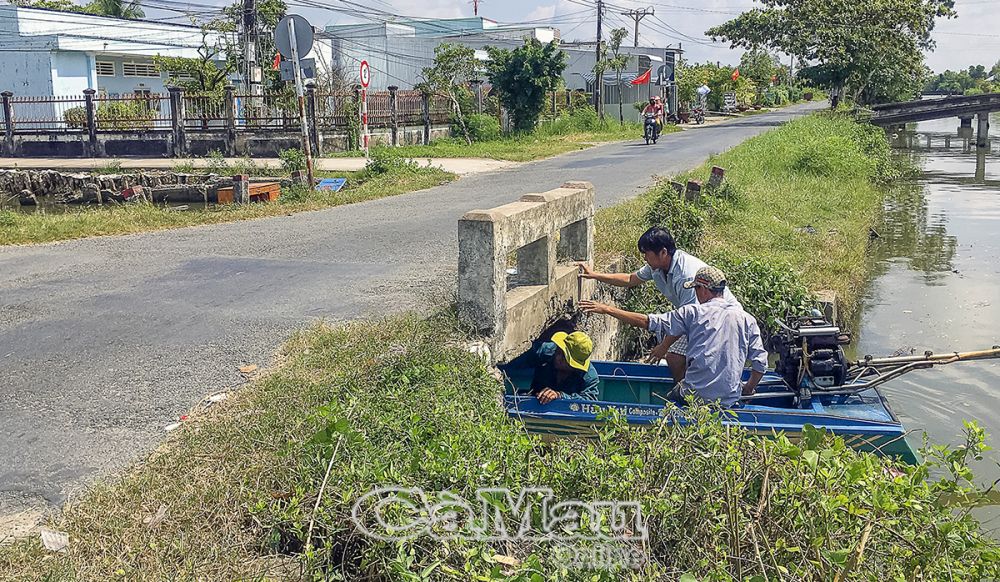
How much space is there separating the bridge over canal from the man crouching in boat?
108 ft

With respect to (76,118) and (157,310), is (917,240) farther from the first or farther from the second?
(76,118)

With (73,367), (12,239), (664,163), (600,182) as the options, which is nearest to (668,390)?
(73,367)

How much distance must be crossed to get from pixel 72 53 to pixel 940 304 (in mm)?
31692

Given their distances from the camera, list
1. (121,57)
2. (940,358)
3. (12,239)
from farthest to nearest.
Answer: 1. (121,57)
2. (12,239)
3. (940,358)

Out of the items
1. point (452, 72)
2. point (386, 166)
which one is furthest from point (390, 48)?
point (386, 166)

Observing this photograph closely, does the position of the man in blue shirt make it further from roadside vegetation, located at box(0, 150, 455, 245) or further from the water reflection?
the water reflection

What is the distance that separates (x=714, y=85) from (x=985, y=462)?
5083cm

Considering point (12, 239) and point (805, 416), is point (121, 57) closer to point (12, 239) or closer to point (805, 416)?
point (12, 239)

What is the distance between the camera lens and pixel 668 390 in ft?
22.0

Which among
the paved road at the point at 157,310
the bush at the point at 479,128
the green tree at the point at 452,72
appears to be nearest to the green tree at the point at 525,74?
the bush at the point at 479,128

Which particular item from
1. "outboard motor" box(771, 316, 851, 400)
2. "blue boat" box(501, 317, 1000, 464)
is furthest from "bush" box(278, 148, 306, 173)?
"outboard motor" box(771, 316, 851, 400)

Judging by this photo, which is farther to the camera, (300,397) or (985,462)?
(985,462)

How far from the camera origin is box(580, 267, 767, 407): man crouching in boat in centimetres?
564

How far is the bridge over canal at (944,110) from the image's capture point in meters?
35.0
